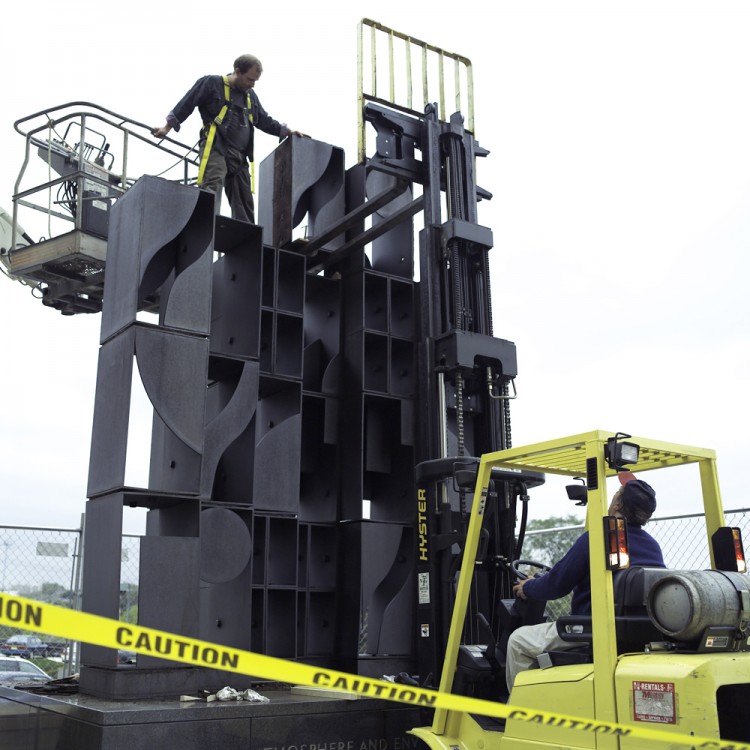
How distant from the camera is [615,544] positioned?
15.0ft

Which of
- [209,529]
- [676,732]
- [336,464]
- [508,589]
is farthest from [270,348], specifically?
[676,732]

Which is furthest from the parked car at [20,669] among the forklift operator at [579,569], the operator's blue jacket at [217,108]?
the forklift operator at [579,569]

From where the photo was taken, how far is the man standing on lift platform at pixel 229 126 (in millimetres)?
9008

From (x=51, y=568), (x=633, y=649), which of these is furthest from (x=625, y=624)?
(x=51, y=568)

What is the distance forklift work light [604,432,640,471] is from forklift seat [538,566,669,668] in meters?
0.59

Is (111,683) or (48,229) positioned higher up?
(48,229)

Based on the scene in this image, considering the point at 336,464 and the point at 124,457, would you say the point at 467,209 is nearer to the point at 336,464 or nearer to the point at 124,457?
the point at 336,464

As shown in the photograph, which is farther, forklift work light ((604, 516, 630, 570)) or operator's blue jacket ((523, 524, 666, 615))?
operator's blue jacket ((523, 524, 666, 615))

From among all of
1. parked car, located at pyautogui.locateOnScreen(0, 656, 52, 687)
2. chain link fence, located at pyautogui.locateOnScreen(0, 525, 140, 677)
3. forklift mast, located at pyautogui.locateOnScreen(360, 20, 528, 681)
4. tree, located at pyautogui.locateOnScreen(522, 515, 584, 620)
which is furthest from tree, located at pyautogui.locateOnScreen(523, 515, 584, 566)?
parked car, located at pyautogui.locateOnScreen(0, 656, 52, 687)

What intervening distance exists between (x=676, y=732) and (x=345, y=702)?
2.91m

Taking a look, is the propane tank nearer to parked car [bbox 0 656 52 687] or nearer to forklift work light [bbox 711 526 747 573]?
forklift work light [bbox 711 526 747 573]

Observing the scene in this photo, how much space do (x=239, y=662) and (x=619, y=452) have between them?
2.14 meters

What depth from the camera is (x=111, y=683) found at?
664cm

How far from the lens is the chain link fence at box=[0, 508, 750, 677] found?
9.22 meters
